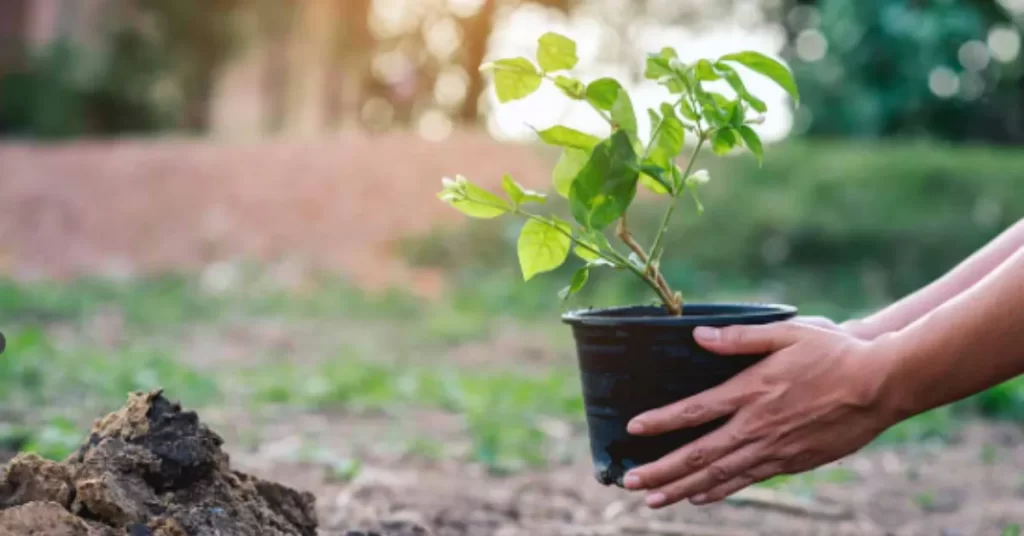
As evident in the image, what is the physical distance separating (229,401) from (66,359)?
1227 millimetres

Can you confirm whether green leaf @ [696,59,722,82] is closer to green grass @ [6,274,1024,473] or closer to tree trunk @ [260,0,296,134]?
green grass @ [6,274,1024,473]

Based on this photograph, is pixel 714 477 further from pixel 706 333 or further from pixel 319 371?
pixel 319 371

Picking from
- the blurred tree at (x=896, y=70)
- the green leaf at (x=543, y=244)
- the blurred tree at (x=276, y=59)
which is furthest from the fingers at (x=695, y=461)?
the blurred tree at (x=276, y=59)

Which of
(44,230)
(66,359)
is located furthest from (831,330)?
(44,230)

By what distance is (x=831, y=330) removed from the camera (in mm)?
1788

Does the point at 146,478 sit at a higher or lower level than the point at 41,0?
lower

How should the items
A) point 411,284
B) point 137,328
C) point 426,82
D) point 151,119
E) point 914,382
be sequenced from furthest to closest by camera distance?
point 426,82 < point 151,119 < point 411,284 < point 137,328 < point 914,382

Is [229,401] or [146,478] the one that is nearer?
[146,478]

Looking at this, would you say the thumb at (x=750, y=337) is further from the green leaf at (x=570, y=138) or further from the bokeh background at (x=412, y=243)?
the bokeh background at (x=412, y=243)

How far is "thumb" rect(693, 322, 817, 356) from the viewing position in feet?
5.64

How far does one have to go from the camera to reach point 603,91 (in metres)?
1.80

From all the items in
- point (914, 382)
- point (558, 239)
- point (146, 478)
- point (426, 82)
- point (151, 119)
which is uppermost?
point (426, 82)

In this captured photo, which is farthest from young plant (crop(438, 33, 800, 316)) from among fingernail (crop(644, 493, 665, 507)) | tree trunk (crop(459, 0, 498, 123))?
tree trunk (crop(459, 0, 498, 123))

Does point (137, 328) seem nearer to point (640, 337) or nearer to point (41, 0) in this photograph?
point (640, 337)
